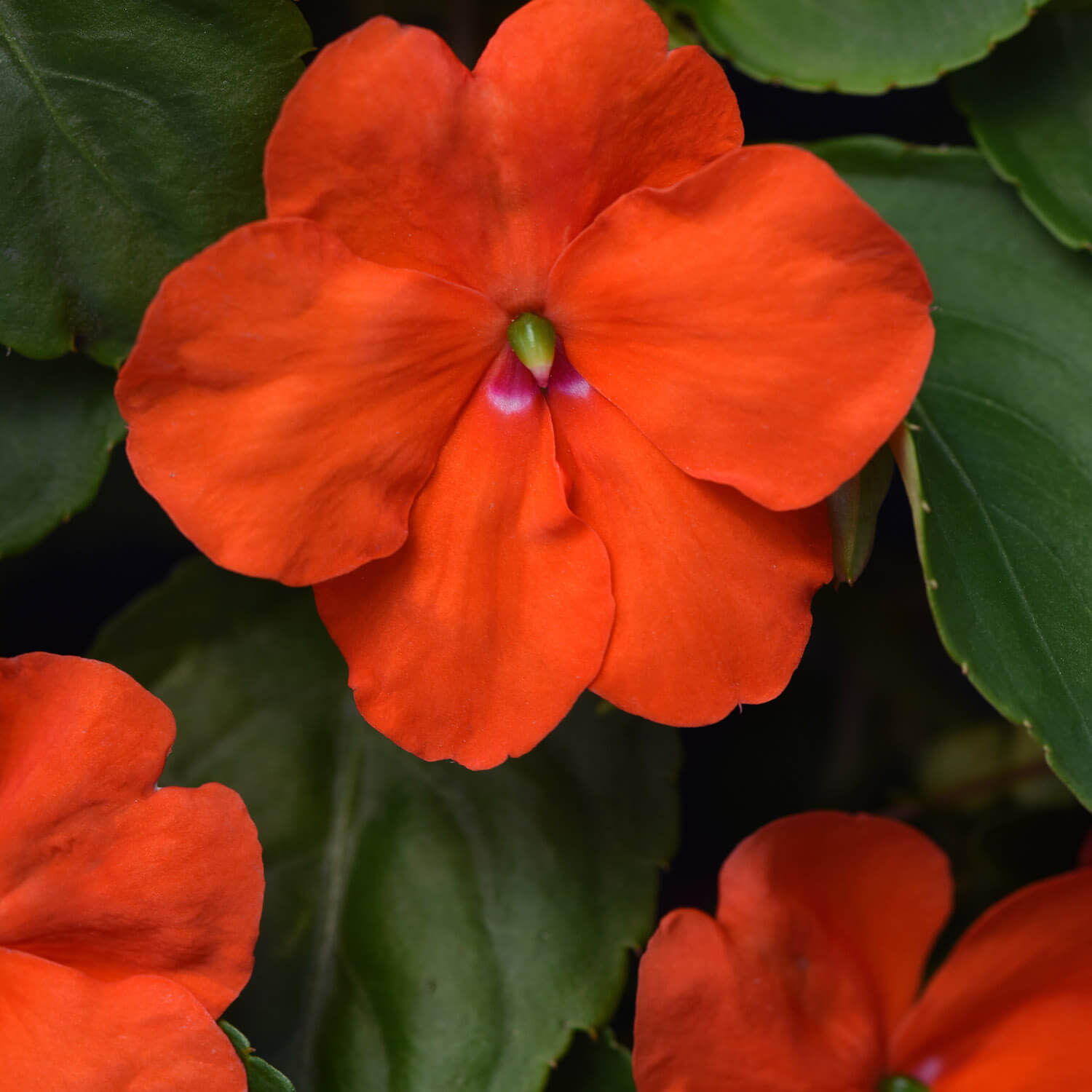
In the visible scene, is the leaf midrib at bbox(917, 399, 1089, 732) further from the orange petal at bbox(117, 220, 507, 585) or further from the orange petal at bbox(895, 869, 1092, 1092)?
the orange petal at bbox(117, 220, 507, 585)

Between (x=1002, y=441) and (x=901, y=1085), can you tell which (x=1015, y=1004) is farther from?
(x=1002, y=441)

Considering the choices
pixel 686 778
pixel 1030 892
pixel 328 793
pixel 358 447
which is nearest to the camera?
pixel 358 447

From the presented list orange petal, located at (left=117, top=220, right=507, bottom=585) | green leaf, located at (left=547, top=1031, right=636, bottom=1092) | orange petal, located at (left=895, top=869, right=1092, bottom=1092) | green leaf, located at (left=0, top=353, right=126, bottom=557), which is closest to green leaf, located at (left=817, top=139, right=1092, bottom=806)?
orange petal, located at (left=895, top=869, right=1092, bottom=1092)

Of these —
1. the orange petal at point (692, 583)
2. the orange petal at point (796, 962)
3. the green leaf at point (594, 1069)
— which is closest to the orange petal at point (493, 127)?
the orange petal at point (692, 583)

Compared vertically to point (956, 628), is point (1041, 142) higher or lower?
higher

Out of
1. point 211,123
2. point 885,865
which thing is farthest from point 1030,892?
point 211,123

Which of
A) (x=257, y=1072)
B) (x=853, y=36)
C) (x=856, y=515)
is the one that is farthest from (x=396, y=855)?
(x=853, y=36)

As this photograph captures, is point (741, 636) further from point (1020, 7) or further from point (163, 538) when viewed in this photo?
point (163, 538)
